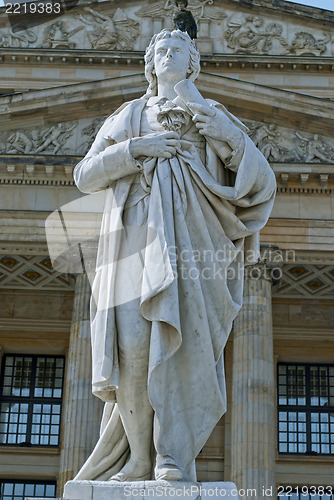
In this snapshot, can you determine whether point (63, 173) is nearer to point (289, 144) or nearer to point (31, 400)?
point (289, 144)

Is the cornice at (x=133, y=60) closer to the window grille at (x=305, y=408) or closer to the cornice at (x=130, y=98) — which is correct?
the cornice at (x=130, y=98)

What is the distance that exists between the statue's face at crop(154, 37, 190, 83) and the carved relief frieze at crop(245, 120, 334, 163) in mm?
25819

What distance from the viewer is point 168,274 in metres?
5.69

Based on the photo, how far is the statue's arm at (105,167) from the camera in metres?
6.01

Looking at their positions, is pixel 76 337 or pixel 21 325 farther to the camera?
pixel 21 325

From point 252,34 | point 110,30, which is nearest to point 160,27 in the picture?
point 110,30

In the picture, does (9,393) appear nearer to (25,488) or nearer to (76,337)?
(25,488)

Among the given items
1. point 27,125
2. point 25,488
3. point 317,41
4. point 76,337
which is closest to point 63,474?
point 76,337

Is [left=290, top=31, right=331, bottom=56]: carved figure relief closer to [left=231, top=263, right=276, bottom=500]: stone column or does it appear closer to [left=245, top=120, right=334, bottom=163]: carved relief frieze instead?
[left=245, top=120, right=334, bottom=163]: carved relief frieze

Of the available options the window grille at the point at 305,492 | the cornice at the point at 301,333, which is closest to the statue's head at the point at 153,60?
the window grille at the point at 305,492

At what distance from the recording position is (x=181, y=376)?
5.75m

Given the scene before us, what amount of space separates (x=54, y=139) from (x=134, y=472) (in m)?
27.6

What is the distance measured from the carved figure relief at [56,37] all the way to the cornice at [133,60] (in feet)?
2.79

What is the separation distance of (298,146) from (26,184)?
7755 millimetres
